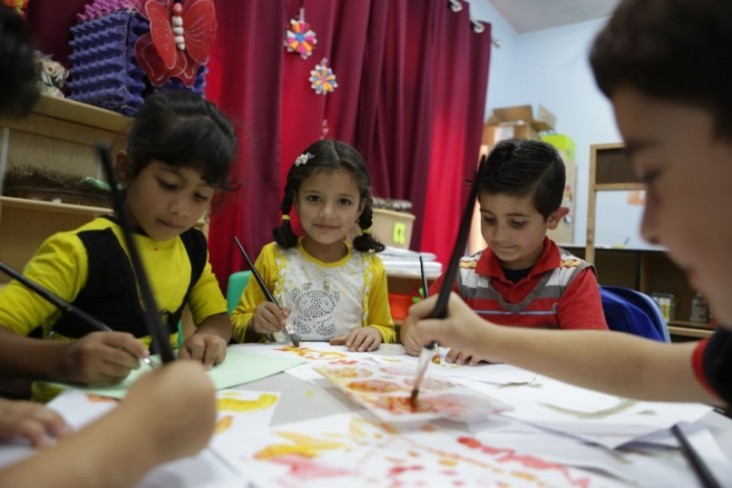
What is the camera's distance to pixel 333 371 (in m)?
0.73

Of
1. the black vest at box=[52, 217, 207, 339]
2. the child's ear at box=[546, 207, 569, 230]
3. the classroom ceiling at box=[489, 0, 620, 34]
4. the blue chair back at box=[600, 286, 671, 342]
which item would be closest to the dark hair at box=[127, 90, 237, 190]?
the black vest at box=[52, 217, 207, 339]

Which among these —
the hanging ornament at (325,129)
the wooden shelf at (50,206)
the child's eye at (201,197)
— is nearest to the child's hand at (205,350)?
the child's eye at (201,197)

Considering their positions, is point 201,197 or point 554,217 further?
Answer: point 554,217

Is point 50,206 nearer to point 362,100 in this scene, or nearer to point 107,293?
point 107,293

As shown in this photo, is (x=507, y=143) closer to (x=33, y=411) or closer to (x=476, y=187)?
(x=476, y=187)

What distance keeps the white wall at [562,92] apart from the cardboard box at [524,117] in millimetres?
278

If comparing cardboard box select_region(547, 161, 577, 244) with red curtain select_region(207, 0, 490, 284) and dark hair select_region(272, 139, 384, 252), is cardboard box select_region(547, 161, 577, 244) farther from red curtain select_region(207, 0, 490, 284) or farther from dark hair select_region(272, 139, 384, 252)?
dark hair select_region(272, 139, 384, 252)

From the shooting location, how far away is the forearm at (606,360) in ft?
1.84

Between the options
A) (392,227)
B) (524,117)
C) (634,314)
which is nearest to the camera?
(634,314)

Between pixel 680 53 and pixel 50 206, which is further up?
pixel 680 53

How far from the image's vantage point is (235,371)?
696mm

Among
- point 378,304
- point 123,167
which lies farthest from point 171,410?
point 378,304

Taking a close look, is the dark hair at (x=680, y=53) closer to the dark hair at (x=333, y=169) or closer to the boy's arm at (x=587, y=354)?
the boy's arm at (x=587, y=354)

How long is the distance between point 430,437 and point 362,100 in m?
2.31
